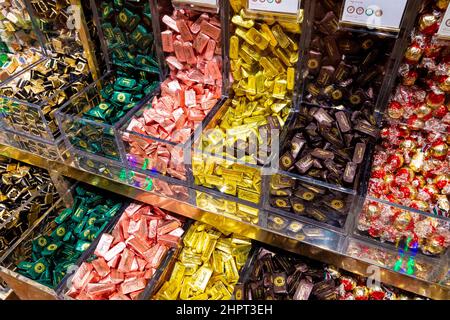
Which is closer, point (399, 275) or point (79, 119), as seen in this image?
point (399, 275)

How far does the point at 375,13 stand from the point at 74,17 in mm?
1414

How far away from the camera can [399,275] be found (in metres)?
1.29

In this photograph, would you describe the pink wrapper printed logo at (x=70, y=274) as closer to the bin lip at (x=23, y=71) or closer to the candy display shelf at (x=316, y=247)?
the candy display shelf at (x=316, y=247)

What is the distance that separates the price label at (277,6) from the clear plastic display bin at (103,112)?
67 centimetres

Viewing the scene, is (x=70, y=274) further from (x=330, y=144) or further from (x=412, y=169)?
(x=412, y=169)

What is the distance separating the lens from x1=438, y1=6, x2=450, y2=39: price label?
3.89 ft

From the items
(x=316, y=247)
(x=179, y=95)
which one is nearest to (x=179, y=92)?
(x=179, y=95)

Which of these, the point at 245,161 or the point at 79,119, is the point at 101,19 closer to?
the point at 79,119

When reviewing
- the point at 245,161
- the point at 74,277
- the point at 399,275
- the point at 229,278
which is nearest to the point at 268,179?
the point at 245,161

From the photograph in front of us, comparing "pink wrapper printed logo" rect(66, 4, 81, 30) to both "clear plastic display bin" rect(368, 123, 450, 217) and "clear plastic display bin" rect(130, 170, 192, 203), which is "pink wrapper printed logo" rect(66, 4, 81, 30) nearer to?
"clear plastic display bin" rect(130, 170, 192, 203)

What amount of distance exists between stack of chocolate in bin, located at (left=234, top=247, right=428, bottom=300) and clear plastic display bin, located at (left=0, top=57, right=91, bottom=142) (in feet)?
3.72

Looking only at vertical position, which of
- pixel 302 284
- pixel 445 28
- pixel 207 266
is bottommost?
pixel 207 266

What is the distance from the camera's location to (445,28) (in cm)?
121

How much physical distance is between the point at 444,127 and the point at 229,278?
1.13 m
